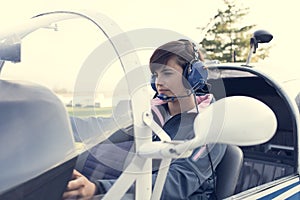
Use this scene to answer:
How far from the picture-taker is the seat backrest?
90.0 inches

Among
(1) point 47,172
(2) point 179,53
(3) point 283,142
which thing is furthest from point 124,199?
(3) point 283,142

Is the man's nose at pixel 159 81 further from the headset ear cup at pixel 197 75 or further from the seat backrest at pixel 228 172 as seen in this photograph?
the seat backrest at pixel 228 172

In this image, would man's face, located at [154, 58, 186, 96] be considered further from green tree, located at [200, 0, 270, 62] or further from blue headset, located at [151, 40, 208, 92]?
green tree, located at [200, 0, 270, 62]

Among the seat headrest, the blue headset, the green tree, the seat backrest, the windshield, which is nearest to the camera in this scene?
the seat headrest

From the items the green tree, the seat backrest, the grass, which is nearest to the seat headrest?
the grass

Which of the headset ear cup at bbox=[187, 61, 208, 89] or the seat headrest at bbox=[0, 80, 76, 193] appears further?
the headset ear cup at bbox=[187, 61, 208, 89]

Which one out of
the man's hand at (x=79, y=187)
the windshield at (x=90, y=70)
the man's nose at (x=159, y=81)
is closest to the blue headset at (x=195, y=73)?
the man's nose at (x=159, y=81)

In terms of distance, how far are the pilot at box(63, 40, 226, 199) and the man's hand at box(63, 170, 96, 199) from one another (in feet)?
0.75

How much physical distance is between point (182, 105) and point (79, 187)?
684 mm

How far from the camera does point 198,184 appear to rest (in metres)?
1.93

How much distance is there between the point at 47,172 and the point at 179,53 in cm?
78

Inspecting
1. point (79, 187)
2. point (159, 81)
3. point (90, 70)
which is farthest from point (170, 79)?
point (79, 187)

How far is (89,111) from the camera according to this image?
1536 millimetres

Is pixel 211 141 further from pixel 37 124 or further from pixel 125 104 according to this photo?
pixel 37 124
